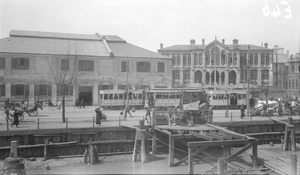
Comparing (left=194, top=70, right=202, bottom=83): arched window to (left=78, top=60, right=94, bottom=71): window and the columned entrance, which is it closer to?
the columned entrance

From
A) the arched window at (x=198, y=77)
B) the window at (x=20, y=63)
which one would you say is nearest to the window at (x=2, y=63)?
the window at (x=20, y=63)

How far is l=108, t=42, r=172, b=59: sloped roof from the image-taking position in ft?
146

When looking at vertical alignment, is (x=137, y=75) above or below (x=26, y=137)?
above

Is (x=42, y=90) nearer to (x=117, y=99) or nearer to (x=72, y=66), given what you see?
(x=72, y=66)

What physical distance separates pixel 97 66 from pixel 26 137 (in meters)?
24.3

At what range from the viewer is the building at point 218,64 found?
65688 mm

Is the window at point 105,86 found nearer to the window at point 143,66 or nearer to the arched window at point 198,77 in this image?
the window at point 143,66

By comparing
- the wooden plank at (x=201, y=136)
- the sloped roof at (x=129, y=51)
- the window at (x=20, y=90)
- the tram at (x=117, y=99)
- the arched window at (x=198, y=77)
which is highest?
the sloped roof at (x=129, y=51)

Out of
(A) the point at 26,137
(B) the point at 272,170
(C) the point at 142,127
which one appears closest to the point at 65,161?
(A) the point at 26,137

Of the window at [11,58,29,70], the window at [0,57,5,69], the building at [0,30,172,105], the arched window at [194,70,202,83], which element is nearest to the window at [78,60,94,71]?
the building at [0,30,172,105]

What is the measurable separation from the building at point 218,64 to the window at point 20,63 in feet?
106

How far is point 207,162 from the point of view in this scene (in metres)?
17.5

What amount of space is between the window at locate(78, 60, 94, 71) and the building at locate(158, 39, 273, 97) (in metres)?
26.5

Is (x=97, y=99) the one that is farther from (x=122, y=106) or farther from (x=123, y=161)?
(x=123, y=161)
